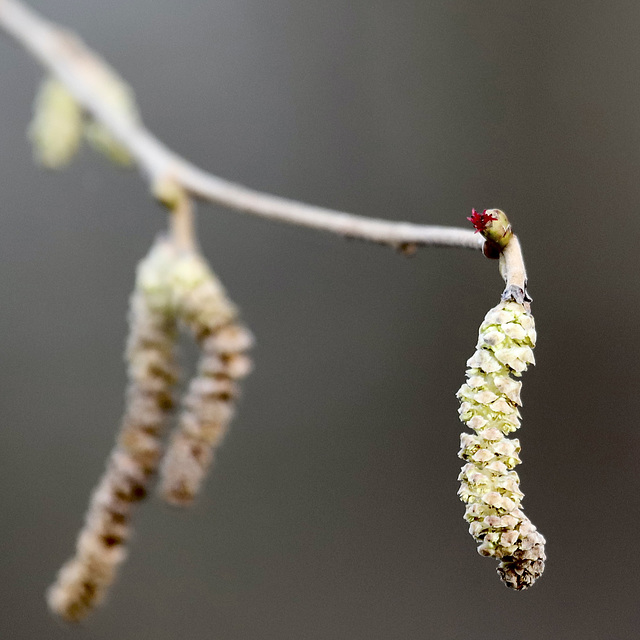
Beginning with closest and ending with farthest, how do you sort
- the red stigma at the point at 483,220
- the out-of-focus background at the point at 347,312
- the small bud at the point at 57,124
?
the red stigma at the point at 483,220
the small bud at the point at 57,124
the out-of-focus background at the point at 347,312

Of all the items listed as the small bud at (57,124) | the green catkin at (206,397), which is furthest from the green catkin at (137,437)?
the small bud at (57,124)

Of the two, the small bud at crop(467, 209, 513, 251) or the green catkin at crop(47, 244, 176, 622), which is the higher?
the small bud at crop(467, 209, 513, 251)

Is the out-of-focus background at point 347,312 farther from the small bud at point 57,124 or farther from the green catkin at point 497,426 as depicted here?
the green catkin at point 497,426

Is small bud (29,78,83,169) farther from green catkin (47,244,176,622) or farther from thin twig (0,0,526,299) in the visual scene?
green catkin (47,244,176,622)

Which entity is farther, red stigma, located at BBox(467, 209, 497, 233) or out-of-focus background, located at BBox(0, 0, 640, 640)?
out-of-focus background, located at BBox(0, 0, 640, 640)

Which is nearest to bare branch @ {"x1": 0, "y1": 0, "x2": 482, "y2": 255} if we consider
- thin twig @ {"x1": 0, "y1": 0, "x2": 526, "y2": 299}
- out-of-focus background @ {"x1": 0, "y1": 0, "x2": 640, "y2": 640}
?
thin twig @ {"x1": 0, "y1": 0, "x2": 526, "y2": 299}

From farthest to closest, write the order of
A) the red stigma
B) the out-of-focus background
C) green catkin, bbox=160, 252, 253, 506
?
the out-of-focus background
green catkin, bbox=160, 252, 253, 506
the red stigma

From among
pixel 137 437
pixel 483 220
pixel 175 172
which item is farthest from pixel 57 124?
pixel 483 220
